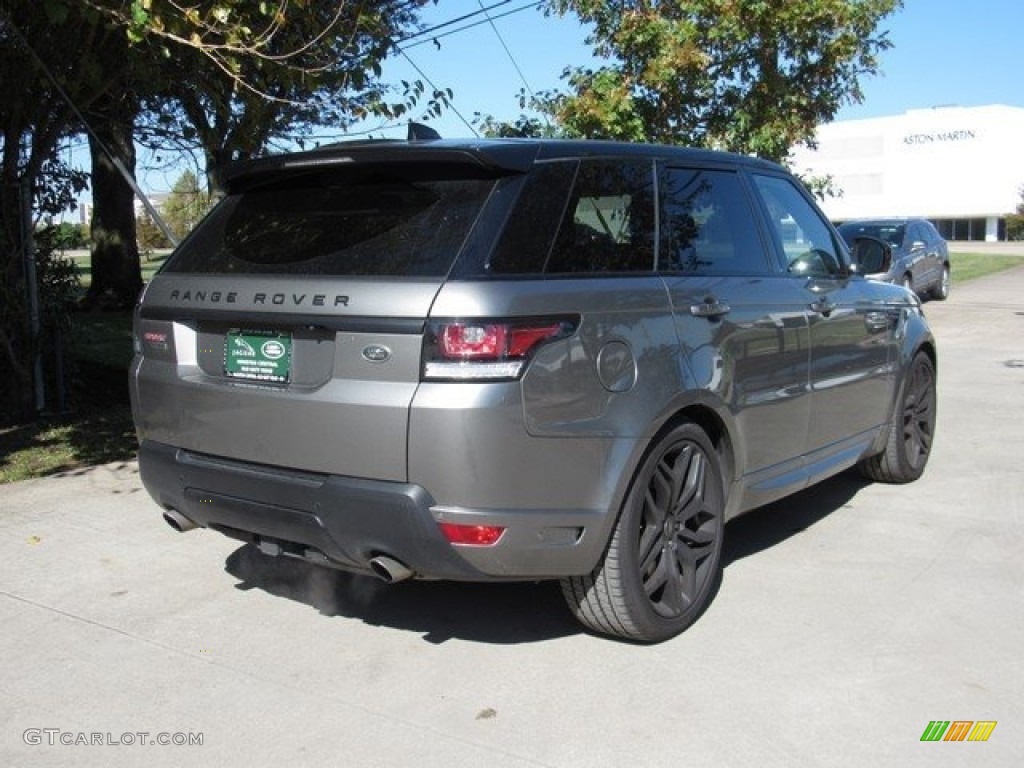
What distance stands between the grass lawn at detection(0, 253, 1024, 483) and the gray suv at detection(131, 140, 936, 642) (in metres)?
3.39

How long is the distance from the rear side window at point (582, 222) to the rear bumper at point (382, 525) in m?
0.84

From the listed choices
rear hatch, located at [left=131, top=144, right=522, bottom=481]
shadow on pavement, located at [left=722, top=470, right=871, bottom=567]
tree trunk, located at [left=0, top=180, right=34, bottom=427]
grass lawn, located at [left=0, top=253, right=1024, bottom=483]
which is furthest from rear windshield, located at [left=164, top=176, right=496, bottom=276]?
tree trunk, located at [left=0, top=180, right=34, bottom=427]

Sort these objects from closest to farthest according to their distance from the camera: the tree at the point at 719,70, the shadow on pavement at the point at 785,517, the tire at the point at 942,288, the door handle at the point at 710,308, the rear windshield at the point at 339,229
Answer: the rear windshield at the point at 339,229 < the door handle at the point at 710,308 < the shadow on pavement at the point at 785,517 < the tree at the point at 719,70 < the tire at the point at 942,288

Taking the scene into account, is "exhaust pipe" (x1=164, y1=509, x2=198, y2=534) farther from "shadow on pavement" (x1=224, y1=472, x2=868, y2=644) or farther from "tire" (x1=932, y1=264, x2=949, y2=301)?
"tire" (x1=932, y1=264, x2=949, y2=301)

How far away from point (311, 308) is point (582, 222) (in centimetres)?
106

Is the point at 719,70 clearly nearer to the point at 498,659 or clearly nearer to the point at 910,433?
the point at 910,433

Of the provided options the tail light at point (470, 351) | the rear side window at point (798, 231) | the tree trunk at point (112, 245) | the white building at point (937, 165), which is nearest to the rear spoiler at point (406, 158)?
the tail light at point (470, 351)

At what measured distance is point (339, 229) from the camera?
12.4 feet

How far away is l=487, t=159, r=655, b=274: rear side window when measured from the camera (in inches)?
139

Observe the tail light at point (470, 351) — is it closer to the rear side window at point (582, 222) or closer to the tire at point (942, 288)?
the rear side window at point (582, 222)

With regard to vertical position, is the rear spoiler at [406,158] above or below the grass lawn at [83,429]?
above

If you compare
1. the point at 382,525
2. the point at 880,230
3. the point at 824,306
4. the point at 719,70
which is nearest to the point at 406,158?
the point at 382,525

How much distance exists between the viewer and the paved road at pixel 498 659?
130 inches

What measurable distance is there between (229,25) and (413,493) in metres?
4.34
